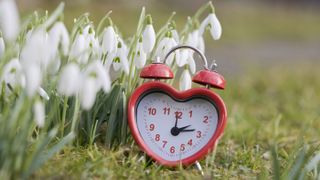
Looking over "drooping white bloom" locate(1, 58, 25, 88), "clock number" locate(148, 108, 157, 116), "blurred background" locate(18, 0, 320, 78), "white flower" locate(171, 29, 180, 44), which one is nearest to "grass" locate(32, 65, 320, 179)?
"clock number" locate(148, 108, 157, 116)

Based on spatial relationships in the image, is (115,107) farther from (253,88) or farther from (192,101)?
(253,88)

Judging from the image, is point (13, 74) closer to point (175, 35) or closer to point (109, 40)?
point (109, 40)

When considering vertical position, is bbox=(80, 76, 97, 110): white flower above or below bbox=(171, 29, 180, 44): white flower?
below

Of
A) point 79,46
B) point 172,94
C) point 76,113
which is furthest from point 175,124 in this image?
point 79,46

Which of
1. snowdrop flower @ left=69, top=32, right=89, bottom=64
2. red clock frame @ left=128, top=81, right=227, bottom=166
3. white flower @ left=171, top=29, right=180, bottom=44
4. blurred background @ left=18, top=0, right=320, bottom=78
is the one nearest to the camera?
snowdrop flower @ left=69, top=32, right=89, bottom=64

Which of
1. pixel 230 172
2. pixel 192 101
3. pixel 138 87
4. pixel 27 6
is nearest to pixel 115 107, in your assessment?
pixel 138 87

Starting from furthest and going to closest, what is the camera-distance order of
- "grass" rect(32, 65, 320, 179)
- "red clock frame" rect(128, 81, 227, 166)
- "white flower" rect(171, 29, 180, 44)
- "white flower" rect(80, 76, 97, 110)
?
"white flower" rect(171, 29, 180, 44) < "red clock frame" rect(128, 81, 227, 166) < "grass" rect(32, 65, 320, 179) < "white flower" rect(80, 76, 97, 110)

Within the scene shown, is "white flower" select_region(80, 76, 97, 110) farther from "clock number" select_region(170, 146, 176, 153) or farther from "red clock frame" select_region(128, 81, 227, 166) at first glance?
"clock number" select_region(170, 146, 176, 153)

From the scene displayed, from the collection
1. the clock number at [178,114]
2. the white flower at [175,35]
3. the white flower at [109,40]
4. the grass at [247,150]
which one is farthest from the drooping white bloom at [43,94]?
the white flower at [175,35]
